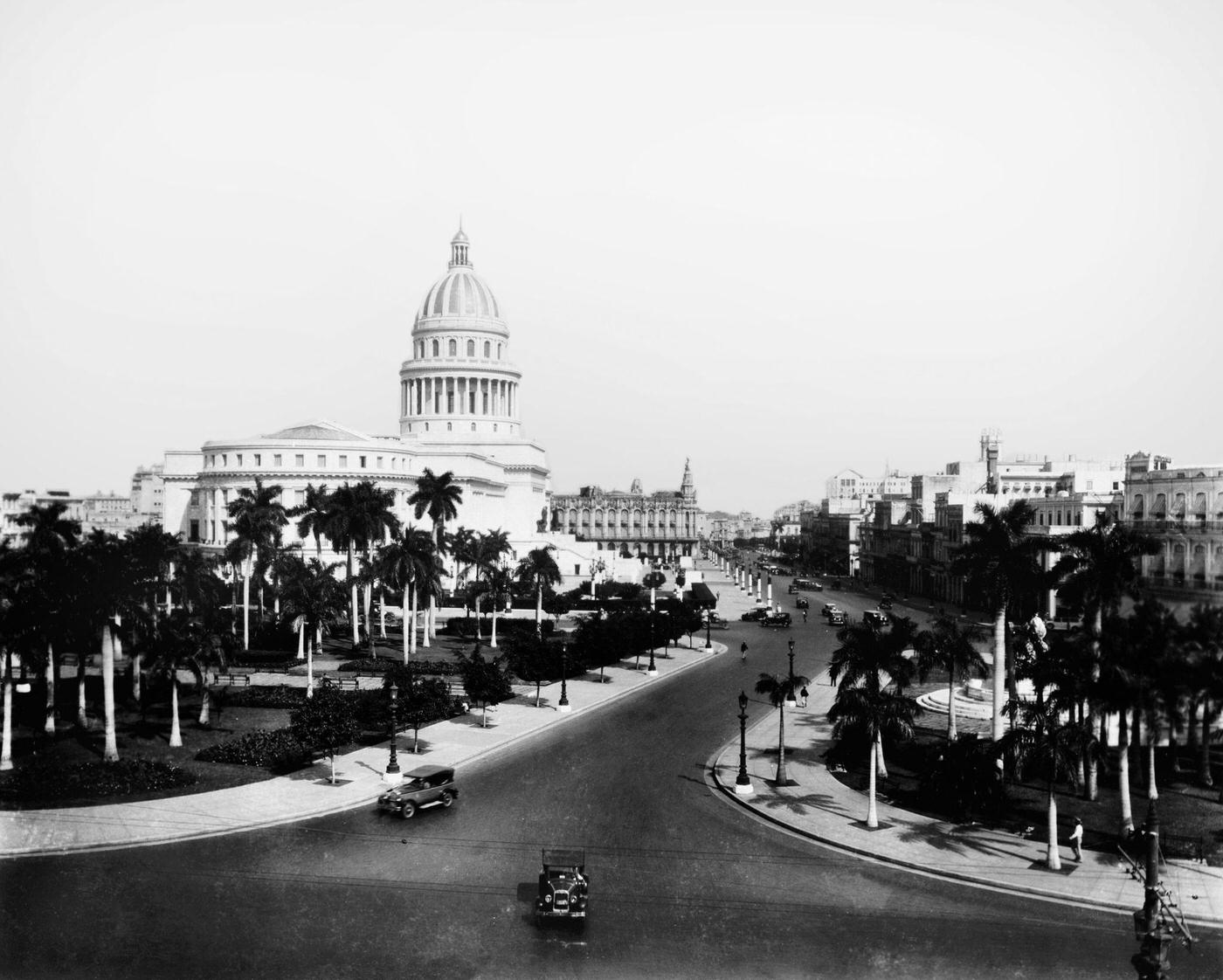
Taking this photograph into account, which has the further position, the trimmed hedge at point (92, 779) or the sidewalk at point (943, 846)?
the trimmed hedge at point (92, 779)

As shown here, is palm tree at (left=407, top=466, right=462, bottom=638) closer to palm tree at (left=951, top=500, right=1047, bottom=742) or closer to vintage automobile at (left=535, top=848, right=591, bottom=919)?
palm tree at (left=951, top=500, right=1047, bottom=742)

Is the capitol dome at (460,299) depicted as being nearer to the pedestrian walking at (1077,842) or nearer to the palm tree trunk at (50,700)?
the palm tree trunk at (50,700)

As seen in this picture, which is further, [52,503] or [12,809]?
[52,503]

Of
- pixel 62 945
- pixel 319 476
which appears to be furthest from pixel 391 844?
pixel 319 476

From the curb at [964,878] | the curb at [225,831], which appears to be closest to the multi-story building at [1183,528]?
the curb at [964,878]

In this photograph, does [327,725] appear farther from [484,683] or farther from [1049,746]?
[1049,746]

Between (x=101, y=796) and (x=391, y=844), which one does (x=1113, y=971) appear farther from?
(x=101, y=796)

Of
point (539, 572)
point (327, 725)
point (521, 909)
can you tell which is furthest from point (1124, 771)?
point (539, 572)
